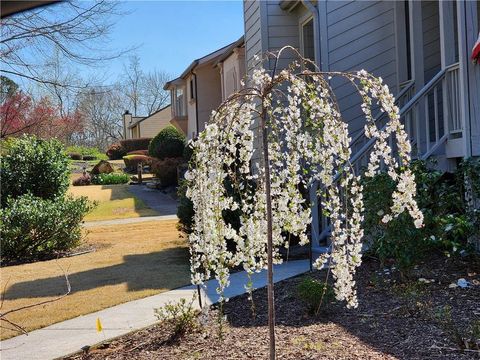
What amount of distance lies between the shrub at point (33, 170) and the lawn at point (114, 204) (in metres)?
1.84

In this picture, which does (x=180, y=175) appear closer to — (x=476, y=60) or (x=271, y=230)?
(x=476, y=60)

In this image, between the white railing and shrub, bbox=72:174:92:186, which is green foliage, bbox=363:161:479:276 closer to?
the white railing

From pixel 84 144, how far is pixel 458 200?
46620 mm

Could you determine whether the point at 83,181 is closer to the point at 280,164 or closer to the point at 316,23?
the point at 316,23

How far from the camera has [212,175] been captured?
3453 mm

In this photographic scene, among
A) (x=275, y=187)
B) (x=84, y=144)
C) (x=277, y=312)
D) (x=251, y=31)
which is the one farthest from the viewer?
(x=84, y=144)

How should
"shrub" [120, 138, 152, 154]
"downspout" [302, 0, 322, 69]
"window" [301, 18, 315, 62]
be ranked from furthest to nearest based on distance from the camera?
"shrub" [120, 138, 152, 154], "window" [301, 18, 315, 62], "downspout" [302, 0, 322, 69]

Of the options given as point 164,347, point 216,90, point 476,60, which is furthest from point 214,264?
point 216,90

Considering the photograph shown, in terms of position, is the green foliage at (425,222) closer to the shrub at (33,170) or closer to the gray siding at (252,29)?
the gray siding at (252,29)

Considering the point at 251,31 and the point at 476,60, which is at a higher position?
the point at 251,31

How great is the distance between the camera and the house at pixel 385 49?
23.6 ft

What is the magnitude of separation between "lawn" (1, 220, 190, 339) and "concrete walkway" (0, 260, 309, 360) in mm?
228

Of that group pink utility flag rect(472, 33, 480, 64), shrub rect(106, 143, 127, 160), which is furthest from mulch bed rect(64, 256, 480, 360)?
shrub rect(106, 143, 127, 160)

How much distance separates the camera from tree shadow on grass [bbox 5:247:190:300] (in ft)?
22.5
